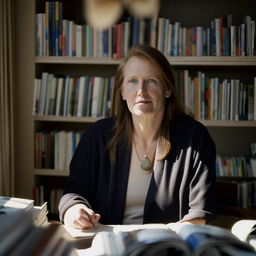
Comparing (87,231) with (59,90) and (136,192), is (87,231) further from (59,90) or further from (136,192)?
(59,90)

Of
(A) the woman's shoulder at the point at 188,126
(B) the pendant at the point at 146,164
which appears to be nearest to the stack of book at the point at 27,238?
(B) the pendant at the point at 146,164

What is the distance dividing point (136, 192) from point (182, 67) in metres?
1.25

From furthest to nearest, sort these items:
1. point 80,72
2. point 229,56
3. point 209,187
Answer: point 80,72
point 229,56
point 209,187

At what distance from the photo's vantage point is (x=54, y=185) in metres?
2.79

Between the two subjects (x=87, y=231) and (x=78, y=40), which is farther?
(x=78, y=40)

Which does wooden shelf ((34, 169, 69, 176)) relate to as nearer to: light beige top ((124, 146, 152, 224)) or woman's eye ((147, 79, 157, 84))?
light beige top ((124, 146, 152, 224))

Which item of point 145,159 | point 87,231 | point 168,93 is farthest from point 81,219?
point 168,93

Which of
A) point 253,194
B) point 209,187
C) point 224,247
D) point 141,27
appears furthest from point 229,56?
point 224,247

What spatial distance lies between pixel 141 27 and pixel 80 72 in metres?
0.62

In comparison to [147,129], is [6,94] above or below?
above

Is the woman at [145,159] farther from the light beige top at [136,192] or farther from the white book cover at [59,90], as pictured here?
the white book cover at [59,90]

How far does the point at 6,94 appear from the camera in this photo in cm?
233

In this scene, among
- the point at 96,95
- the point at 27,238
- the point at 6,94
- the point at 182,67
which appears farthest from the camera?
the point at 182,67

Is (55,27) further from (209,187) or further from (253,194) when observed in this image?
(253,194)
